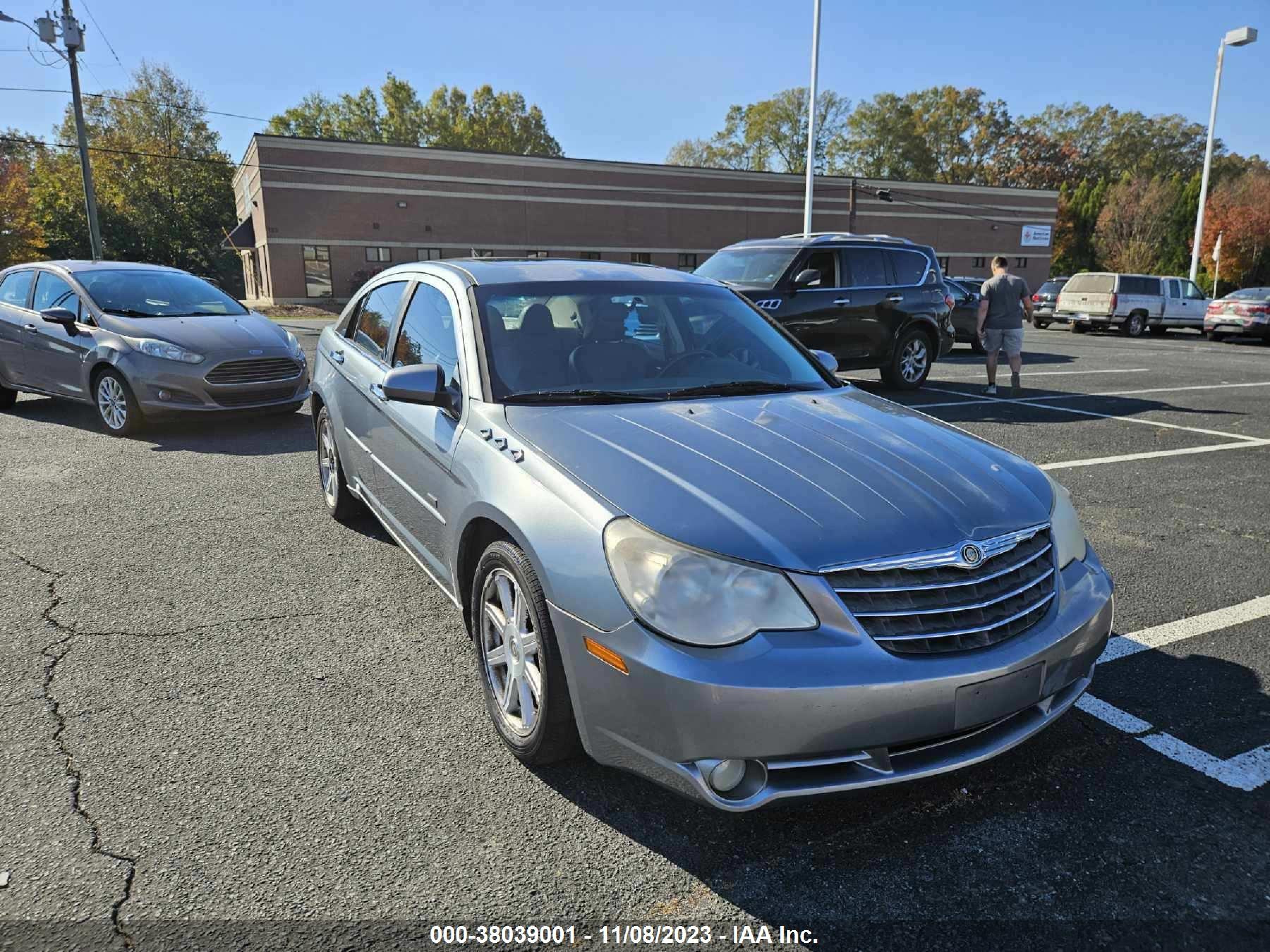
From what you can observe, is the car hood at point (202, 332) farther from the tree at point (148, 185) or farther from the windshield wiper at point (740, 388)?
the tree at point (148, 185)

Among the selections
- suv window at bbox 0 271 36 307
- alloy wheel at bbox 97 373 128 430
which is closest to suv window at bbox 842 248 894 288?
alloy wheel at bbox 97 373 128 430

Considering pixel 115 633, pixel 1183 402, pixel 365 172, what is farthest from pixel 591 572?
pixel 365 172

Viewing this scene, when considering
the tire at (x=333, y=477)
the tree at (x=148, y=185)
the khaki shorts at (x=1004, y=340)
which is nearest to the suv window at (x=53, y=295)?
the tire at (x=333, y=477)

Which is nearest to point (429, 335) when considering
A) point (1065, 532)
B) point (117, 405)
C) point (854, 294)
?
point (1065, 532)

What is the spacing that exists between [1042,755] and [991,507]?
3.06 ft

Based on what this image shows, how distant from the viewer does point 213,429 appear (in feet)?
27.5

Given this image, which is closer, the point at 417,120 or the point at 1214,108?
the point at 1214,108

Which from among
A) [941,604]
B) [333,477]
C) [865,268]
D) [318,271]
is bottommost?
[333,477]

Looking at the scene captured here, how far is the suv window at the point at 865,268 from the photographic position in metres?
10.8

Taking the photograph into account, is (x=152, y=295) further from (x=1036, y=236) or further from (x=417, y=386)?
(x=1036, y=236)

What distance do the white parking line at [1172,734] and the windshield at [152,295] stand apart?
8644 millimetres

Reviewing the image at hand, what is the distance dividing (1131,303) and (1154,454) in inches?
802

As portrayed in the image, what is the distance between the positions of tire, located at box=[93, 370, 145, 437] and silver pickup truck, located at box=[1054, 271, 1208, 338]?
82.2ft

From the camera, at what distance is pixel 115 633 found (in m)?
3.75
